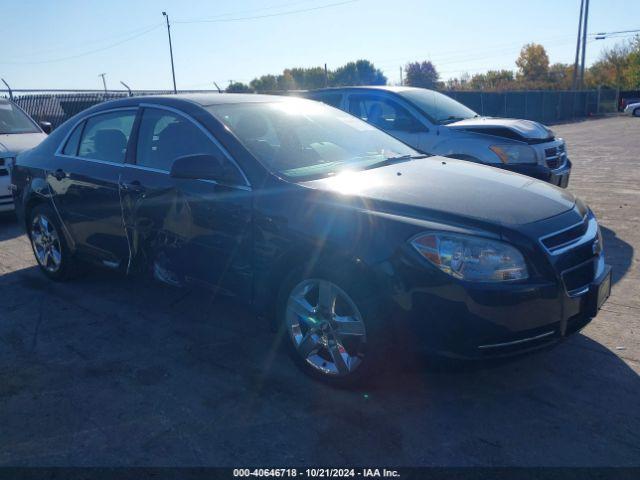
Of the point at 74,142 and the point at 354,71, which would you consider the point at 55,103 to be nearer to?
the point at 74,142

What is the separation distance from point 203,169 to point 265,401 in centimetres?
147

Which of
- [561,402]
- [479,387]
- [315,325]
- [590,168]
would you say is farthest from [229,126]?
[590,168]

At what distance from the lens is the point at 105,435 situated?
293 centimetres

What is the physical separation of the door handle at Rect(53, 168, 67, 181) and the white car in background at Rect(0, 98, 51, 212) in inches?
107

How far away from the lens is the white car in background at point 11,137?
26.0 ft

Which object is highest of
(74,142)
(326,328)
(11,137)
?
(74,142)

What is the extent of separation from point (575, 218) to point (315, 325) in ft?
5.44

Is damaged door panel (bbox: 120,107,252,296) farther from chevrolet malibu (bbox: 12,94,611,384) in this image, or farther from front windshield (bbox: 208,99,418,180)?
front windshield (bbox: 208,99,418,180)

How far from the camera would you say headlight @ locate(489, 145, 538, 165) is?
6.80 metres

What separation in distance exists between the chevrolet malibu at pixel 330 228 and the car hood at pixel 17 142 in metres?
3.78

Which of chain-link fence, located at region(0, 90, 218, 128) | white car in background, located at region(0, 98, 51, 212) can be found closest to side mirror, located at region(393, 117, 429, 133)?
white car in background, located at region(0, 98, 51, 212)

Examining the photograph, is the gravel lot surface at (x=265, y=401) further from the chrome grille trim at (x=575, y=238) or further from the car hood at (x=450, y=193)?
the car hood at (x=450, y=193)

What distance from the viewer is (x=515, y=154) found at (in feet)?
22.4

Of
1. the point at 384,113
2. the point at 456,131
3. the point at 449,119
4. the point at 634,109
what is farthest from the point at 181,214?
the point at 634,109
